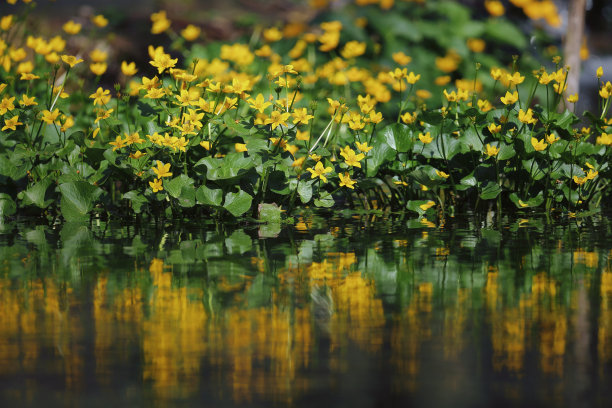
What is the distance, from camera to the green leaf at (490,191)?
4.36 meters

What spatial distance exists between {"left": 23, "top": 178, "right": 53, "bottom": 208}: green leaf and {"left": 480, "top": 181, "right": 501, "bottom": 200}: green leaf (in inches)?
79.3

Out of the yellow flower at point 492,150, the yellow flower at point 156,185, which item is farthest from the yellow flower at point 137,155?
the yellow flower at point 492,150

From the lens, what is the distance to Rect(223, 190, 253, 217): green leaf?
13.7 ft

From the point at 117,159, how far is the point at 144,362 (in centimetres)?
225

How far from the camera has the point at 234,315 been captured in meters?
2.55

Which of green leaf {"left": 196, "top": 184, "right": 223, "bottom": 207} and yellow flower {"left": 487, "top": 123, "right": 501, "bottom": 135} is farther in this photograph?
yellow flower {"left": 487, "top": 123, "right": 501, "bottom": 135}

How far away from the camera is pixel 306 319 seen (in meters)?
2.51

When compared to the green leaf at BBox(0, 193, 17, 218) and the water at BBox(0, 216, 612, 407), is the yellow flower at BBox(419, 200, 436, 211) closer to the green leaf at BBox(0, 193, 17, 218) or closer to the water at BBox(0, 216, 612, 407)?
the water at BBox(0, 216, 612, 407)

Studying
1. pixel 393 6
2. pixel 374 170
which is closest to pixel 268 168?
pixel 374 170

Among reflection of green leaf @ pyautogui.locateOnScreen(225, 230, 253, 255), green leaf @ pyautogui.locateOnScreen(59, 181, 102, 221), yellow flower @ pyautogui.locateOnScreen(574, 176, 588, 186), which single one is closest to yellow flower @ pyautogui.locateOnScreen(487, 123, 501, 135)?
yellow flower @ pyautogui.locateOnScreen(574, 176, 588, 186)

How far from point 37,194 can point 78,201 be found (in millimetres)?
231

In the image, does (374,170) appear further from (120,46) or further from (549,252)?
(120,46)

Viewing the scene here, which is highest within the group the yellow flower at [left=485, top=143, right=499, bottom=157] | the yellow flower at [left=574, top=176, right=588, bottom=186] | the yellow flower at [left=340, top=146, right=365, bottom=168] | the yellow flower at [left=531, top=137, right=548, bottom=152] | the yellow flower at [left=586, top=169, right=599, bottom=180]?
the yellow flower at [left=531, top=137, right=548, bottom=152]

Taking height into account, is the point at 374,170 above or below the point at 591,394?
above
